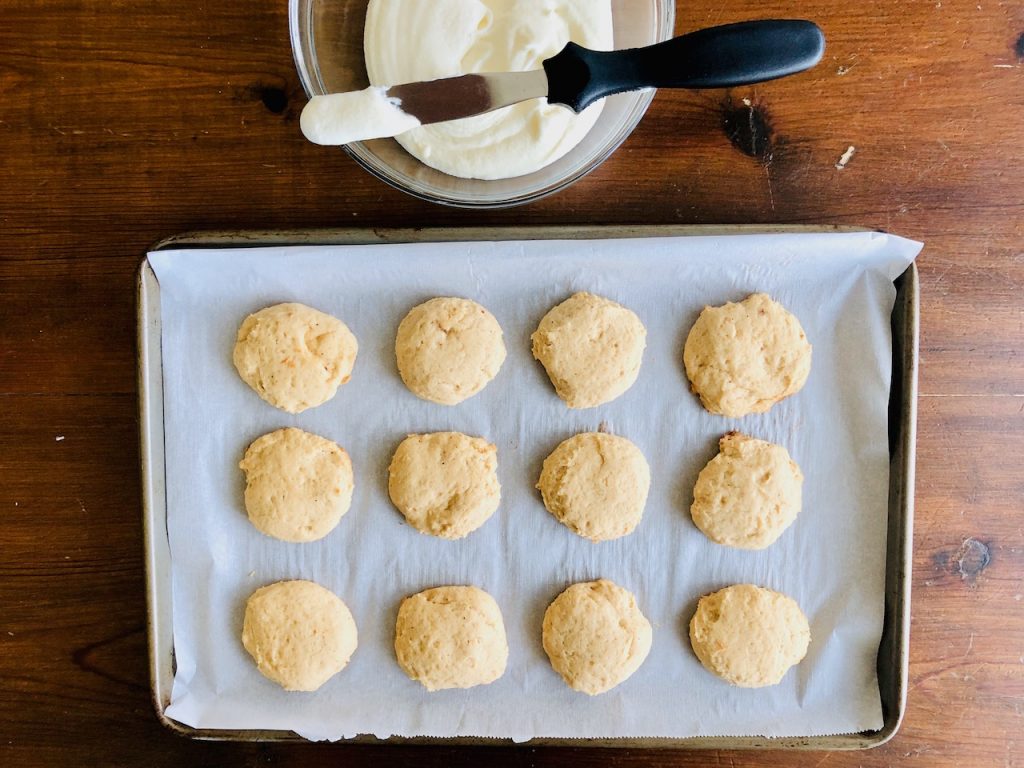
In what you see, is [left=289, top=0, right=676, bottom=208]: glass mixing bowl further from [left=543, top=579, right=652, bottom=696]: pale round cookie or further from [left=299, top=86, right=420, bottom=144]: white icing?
[left=543, top=579, right=652, bottom=696]: pale round cookie

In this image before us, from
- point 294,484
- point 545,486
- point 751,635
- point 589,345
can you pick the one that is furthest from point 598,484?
point 294,484

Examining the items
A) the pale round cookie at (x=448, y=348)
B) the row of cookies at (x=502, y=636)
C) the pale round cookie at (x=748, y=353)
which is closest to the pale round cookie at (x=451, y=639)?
the row of cookies at (x=502, y=636)

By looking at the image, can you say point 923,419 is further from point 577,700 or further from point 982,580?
point 577,700

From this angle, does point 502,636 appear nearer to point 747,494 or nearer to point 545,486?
point 545,486

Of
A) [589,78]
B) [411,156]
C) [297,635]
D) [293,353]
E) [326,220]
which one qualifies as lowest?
[297,635]

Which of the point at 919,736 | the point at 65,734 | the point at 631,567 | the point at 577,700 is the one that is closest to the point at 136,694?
the point at 65,734

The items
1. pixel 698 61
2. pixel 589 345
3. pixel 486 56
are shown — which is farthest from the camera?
pixel 589 345

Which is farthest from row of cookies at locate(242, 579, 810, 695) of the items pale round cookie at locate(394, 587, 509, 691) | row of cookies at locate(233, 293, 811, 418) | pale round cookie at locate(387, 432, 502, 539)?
row of cookies at locate(233, 293, 811, 418)
